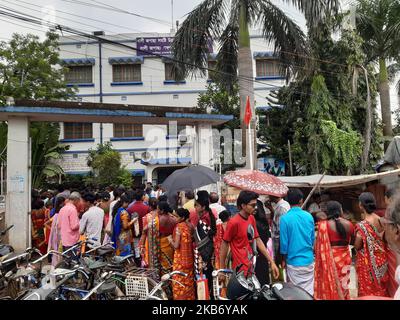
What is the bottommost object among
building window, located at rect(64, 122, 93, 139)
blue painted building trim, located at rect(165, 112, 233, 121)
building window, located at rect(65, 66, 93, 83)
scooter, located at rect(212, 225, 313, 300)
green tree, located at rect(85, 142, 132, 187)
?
scooter, located at rect(212, 225, 313, 300)

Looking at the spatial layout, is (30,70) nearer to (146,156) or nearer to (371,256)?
(146,156)

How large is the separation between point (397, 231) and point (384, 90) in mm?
17508

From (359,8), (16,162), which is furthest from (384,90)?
(16,162)

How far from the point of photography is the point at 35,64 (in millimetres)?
19672

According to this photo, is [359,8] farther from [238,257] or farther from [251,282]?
[251,282]

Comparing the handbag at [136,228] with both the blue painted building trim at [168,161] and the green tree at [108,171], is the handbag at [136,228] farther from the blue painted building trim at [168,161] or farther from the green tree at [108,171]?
the blue painted building trim at [168,161]

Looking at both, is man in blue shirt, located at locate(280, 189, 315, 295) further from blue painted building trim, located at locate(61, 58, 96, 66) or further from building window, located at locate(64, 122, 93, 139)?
blue painted building trim, located at locate(61, 58, 96, 66)

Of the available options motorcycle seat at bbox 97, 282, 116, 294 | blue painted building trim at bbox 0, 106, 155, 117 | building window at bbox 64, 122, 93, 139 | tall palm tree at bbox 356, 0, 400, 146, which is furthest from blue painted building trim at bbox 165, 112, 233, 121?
building window at bbox 64, 122, 93, 139

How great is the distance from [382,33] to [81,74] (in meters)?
17.3

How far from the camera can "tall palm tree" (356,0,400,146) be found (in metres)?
16.2

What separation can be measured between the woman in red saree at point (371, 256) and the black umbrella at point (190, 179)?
3339 mm

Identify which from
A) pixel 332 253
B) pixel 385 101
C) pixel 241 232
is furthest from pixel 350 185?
pixel 385 101

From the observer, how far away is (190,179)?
743 cm
